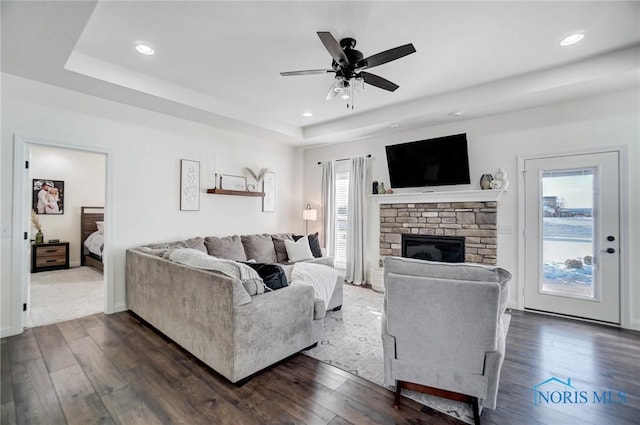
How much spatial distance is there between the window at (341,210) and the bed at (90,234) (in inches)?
203

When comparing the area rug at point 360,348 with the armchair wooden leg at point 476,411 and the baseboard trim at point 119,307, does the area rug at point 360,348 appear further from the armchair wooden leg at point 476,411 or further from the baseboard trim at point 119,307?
the baseboard trim at point 119,307

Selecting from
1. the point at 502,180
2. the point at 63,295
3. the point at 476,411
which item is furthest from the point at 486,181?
the point at 63,295

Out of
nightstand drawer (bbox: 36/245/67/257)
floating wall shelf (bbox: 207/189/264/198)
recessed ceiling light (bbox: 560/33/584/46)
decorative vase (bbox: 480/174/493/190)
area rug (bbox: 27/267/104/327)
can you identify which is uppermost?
recessed ceiling light (bbox: 560/33/584/46)

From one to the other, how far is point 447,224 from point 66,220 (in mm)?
8357

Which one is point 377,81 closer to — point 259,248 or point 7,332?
→ point 259,248

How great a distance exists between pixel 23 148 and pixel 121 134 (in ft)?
3.22

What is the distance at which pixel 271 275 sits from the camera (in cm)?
256

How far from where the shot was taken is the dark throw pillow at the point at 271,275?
254cm

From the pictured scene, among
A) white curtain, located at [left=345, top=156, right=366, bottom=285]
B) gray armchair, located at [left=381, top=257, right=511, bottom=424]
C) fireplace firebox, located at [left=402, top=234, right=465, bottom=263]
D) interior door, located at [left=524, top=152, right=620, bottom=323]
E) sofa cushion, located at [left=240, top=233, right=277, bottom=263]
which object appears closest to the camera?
gray armchair, located at [left=381, top=257, right=511, bottom=424]

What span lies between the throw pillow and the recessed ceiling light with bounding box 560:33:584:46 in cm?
406

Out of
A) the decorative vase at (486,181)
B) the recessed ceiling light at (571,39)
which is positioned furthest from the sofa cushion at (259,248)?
the recessed ceiling light at (571,39)

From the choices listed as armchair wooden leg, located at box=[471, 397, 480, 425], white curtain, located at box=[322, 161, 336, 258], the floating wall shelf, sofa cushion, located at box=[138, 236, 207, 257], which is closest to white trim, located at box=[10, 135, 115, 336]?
sofa cushion, located at box=[138, 236, 207, 257]

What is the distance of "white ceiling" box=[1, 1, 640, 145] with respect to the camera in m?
2.35

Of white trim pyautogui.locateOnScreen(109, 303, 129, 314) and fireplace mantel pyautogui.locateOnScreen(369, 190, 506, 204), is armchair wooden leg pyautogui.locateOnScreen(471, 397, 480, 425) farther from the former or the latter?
white trim pyautogui.locateOnScreen(109, 303, 129, 314)
